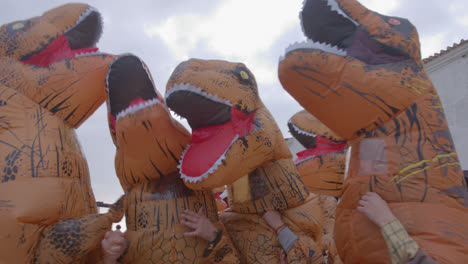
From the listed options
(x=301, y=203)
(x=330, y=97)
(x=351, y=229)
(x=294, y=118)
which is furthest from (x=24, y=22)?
(x=294, y=118)

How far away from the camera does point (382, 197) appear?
1502 millimetres

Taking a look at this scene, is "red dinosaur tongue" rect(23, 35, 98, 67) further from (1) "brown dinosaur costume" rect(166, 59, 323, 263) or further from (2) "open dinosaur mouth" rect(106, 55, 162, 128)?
(1) "brown dinosaur costume" rect(166, 59, 323, 263)

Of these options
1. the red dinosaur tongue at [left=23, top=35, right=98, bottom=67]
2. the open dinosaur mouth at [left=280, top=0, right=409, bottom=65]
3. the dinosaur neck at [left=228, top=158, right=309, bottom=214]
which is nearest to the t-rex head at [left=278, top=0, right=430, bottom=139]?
the open dinosaur mouth at [left=280, top=0, right=409, bottom=65]

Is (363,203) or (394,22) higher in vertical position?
(394,22)

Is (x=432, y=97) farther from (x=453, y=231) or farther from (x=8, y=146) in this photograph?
(x=8, y=146)

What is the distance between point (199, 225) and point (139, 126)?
679mm

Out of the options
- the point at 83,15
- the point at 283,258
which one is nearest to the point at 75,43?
the point at 83,15

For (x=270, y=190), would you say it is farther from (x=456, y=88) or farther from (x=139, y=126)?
(x=456, y=88)

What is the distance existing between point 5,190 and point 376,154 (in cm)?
183

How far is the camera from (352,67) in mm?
1626

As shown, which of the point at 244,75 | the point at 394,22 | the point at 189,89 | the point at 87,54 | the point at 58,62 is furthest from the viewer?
the point at 87,54

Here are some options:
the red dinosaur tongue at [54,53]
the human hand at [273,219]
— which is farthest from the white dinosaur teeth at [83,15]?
the human hand at [273,219]

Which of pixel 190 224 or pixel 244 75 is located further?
pixel 244 75

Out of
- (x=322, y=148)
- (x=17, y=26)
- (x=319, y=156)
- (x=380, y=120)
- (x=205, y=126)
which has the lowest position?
(x=380, y=120)
